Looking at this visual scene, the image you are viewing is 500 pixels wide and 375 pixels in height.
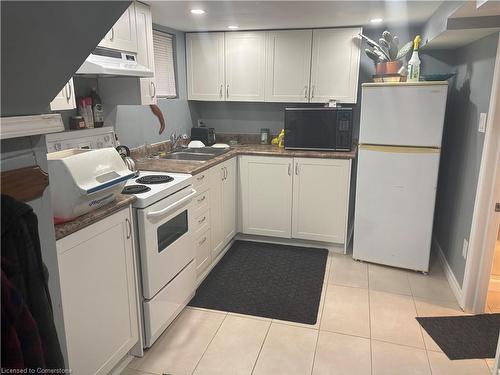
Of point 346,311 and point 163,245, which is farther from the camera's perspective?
point 346,311

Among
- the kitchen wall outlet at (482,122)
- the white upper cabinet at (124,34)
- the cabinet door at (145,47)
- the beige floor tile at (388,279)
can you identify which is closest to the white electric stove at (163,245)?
the cabinet door at (145,47)

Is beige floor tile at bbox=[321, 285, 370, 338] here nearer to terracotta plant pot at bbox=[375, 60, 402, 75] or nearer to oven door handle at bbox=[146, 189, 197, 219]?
oven door handle at bbox=[146, 189, 197, 219]

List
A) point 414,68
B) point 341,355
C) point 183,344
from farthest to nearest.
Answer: point 414,68
point 183,344
point 341,355

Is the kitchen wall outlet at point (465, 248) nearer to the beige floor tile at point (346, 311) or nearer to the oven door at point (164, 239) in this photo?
the beige floor tile at point (346, 311)

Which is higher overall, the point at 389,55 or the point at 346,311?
the point at 389,55

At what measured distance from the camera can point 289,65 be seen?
3762 millimetres

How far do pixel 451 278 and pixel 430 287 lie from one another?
185mm

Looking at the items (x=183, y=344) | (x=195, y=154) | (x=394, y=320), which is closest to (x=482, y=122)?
(x=394, y=320)

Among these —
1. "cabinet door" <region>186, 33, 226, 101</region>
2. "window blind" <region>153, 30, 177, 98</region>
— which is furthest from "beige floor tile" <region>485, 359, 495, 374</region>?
"window blind" <region>153, 30, 177, 98</region>

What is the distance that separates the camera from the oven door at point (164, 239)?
2.12 metres

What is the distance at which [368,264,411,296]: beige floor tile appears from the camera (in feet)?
9.86

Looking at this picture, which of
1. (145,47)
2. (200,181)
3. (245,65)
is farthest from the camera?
(245,65)

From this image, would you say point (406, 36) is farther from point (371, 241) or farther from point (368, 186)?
point (371, 241)

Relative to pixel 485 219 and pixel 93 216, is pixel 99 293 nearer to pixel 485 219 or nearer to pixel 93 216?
pixel 93 216
